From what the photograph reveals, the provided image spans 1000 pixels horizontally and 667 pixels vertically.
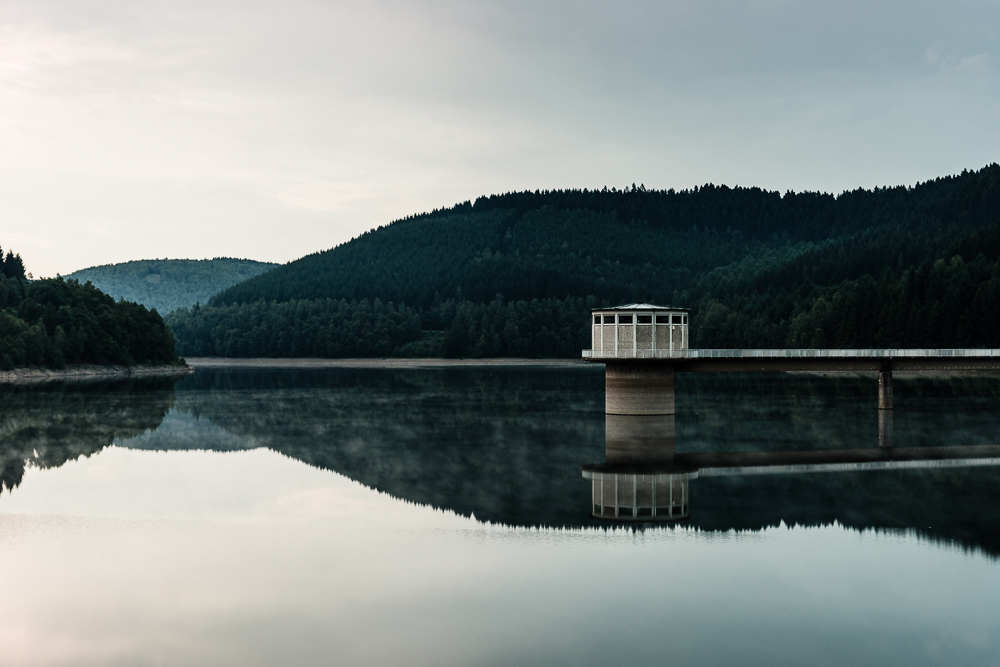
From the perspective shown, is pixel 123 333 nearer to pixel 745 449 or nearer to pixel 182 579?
pixel 745 449

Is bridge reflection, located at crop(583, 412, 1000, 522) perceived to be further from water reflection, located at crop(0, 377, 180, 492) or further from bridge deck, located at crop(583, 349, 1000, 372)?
water reflection, located at crop(0, 377, 180, 492)

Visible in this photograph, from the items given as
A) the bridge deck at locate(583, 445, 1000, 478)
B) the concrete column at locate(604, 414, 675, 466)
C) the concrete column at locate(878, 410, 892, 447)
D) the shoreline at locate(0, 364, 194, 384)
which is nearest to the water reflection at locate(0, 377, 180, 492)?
the concrete column at locate(604, 414, 675, 466)

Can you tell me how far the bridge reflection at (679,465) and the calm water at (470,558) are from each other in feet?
2.64

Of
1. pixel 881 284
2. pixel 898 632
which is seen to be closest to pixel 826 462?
pixel 898 632

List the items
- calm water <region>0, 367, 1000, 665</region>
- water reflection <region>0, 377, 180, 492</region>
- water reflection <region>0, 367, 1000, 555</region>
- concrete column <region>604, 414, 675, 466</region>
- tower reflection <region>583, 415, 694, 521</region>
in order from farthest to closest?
water reflection <region>0, 377, 180, 492</region> < concrete column <region>604, 414, 675, 466</region> < water reflection <region>0, 367, 1000, 555</region> < tower reflection <region>583, 415, 694, 521</region> < calm water <region>0, 367, 1000, 665</region>

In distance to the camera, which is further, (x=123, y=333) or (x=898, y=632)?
(x=123, y=333)

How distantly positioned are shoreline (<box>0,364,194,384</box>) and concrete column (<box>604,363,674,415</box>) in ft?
300

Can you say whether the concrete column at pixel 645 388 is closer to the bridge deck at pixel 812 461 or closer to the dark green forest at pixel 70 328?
the bridge deck at pixel 812 461

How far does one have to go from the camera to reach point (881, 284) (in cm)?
14525

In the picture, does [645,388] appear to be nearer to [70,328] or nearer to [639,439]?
[639,439]

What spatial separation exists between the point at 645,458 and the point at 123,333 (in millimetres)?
135903

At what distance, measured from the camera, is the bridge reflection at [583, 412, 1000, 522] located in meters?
31.5

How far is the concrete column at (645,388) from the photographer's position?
60125mm

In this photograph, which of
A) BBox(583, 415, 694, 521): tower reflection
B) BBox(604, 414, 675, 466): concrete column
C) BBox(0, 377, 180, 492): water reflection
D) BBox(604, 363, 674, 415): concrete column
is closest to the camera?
BBox(583, 415, 694, 521): tower reflection
